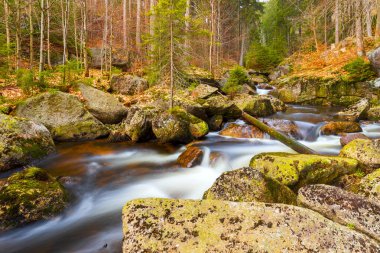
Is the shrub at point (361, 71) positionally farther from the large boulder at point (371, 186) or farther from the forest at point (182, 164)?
the large boulder at point (371, 186)

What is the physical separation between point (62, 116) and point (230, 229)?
32.1ft

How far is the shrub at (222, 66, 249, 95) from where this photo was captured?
53.5ft

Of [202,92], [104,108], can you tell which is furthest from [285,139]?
[104,108]

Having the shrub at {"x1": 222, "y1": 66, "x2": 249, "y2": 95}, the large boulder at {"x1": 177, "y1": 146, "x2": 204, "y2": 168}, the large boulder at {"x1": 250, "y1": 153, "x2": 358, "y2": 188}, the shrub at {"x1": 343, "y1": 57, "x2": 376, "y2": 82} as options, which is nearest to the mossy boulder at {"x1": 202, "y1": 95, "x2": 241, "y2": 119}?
the shrub at {"x1": 222, "y1": 66, "x2": 249, "y2": 95}

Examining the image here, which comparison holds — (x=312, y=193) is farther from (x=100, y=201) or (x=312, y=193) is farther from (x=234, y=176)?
(x=100, y=201)

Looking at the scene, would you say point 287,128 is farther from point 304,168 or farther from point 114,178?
point 114,178

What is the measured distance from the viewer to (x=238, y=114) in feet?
40.4

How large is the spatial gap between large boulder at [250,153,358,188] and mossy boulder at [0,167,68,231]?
442 cm

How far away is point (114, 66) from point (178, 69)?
472 inches

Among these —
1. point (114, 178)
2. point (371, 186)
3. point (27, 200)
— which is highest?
point (371, 186)

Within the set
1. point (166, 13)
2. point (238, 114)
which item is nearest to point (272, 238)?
point (166, 13)

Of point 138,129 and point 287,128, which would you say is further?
point 287,128

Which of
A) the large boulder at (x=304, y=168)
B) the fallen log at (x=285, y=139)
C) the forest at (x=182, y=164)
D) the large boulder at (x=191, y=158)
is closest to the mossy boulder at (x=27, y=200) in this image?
the forest at (x=182, y=164)

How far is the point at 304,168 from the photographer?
5.30 meters
